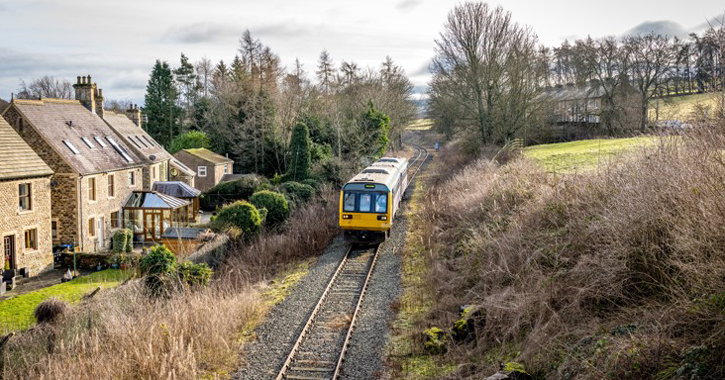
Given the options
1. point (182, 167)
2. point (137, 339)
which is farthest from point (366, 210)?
point (182, 167)

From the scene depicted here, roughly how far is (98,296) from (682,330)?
13.2 meters

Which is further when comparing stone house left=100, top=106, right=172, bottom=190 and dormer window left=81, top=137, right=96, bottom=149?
stone house left=100, top=106, right=172, bottom=190

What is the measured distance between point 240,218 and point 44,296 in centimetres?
733

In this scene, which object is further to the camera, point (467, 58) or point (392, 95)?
point (392, 95)

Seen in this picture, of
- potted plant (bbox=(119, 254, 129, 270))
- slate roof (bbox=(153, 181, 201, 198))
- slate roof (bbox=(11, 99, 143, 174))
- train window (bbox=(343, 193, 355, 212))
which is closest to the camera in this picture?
train window (bbox=(343, 193, 355, 212))

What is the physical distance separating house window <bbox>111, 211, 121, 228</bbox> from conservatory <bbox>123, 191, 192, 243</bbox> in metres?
0.37

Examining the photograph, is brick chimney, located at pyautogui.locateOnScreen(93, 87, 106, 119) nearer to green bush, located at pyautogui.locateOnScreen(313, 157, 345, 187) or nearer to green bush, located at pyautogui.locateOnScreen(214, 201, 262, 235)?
green bush, located at pyautogui.locateOnScreen(313, 157, 345, 187)

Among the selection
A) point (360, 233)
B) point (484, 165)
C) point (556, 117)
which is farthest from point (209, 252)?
point (556, 117)

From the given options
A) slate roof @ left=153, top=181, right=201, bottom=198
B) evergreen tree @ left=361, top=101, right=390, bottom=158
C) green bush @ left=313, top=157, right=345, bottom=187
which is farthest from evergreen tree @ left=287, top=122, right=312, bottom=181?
evergreen tree @ left=361, top=101, right=390, bottom=158

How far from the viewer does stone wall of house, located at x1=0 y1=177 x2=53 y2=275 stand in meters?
20.3

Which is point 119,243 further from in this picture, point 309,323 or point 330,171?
point 309,323

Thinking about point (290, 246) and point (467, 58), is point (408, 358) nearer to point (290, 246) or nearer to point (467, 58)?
point (290, 246)

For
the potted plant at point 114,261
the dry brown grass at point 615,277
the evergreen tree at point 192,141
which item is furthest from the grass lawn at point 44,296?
the evergreen tree at point 192,141

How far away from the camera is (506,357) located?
8.23 metres
